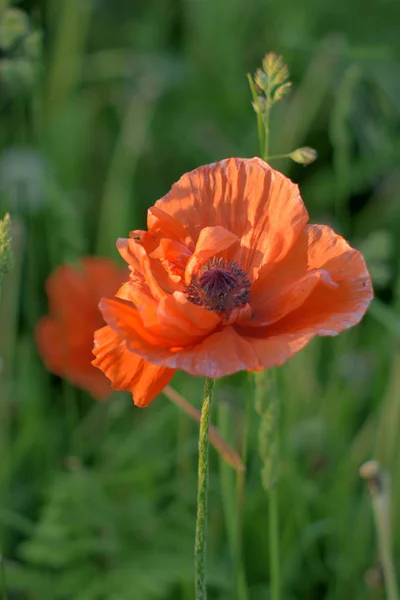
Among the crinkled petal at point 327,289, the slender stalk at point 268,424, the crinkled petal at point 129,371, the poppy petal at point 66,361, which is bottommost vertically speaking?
the poppy petal at point 66,361

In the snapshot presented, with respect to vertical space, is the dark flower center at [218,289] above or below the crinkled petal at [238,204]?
below

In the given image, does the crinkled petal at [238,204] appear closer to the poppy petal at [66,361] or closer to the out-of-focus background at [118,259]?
the out-of-focus background at [118,259]

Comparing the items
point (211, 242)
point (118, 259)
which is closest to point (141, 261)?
point (211, 242)

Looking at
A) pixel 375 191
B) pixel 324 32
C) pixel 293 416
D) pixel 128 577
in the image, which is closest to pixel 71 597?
pixel 128 577

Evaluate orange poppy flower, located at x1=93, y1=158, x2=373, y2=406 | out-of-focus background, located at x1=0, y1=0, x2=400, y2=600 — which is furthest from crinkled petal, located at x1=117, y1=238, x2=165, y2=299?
out-of-focus background, located at x1=0, y1=0, x2=400, y2=600

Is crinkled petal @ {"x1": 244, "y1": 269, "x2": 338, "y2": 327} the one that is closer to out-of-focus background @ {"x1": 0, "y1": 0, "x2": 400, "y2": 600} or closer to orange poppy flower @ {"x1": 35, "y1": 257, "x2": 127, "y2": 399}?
out-of-focus background @ {"x1": 0, "y1": 0, "x2": 400, "y2": 600}

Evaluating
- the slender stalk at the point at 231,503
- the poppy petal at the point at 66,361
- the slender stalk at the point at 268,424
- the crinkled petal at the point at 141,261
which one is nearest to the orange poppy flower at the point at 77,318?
the poppy petal at the point at 66,361

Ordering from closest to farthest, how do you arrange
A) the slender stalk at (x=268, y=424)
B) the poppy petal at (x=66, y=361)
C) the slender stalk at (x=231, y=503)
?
the slender stalk at (x=268, y=424)
the slender stalk at (x=231, y=503)
the poppy petal at (x=66, y=361)
